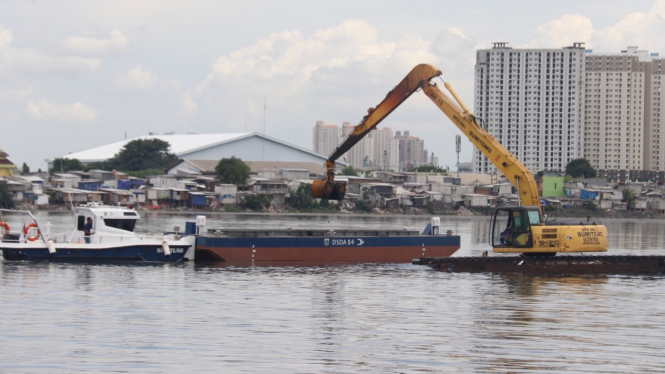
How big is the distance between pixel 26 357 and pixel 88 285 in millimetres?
11519

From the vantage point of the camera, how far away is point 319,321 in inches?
894

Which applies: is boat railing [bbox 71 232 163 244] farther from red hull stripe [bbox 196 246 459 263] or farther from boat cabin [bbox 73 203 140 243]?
red hull stripe [bbox 196 246 459 263]

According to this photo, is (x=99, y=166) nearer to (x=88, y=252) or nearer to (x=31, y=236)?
(x=31, y=236)

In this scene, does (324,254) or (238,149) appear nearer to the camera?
(324,254)

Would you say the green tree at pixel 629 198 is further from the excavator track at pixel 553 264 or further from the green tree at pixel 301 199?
the excavator track at pixel 553 264

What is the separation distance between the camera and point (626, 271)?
1390 inches

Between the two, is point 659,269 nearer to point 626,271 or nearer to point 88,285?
point 626,271

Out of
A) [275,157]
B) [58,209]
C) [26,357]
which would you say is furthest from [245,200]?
[26,357]

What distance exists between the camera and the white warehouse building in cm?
14150

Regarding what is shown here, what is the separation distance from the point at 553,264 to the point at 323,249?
31.1ft

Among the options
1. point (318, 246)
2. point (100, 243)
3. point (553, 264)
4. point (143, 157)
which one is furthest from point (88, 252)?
point (143, 157)

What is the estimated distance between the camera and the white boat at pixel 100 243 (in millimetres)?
34597

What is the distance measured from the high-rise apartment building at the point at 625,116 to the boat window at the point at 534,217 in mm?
152488

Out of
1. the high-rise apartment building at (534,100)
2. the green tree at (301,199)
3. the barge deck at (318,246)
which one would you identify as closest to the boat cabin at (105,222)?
the barge deck at (318,246)
